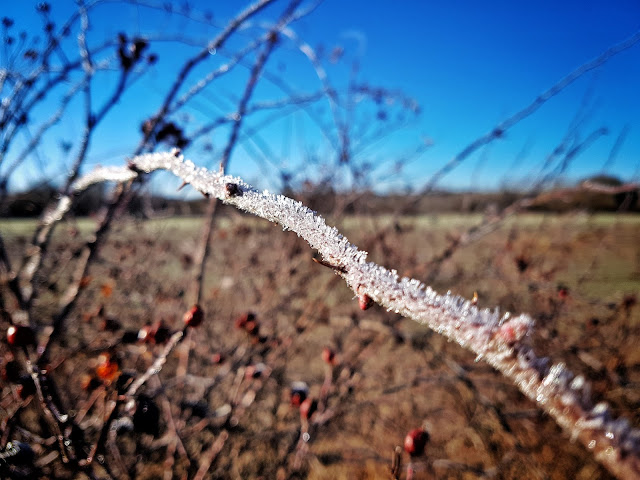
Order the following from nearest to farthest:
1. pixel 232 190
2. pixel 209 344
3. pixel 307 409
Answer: pixel 232 190
pixel 307 409
pixel 209 344

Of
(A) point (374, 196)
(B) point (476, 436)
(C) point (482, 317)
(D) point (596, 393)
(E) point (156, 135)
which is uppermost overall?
(A) point (374, 196)

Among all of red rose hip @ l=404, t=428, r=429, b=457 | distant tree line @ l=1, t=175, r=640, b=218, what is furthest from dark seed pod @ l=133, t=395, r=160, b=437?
distant tree line @ l=1, t=175, r=640, b=218

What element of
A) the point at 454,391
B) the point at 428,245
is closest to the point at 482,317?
the point at 454,391

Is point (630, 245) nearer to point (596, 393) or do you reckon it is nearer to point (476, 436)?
point (596, 393)

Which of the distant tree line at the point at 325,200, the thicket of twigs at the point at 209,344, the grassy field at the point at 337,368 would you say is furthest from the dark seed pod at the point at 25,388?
the distant tree line at the point at 325,200

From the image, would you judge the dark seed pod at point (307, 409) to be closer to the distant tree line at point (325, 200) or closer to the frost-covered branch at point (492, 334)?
the frost-covered branch at point (492, 334)

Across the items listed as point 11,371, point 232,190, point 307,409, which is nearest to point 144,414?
point 11,371

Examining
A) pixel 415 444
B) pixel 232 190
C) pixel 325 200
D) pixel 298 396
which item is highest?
pixel 325 200

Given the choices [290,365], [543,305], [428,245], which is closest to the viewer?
[290,365]

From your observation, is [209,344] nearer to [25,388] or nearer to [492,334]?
[25,388]

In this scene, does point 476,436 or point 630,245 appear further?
point 630,245
